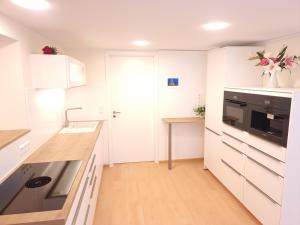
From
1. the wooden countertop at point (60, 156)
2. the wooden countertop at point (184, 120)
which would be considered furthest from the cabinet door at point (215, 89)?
the wooden countertop at point (60, 156)

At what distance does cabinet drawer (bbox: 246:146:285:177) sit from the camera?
6.53ft

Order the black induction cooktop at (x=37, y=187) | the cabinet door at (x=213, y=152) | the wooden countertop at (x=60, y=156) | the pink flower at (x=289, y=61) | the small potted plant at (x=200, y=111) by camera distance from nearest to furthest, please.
→ the wooden countertop at (x=60, y=156)
the black induction cooktop at (x=37, y=187)
the pink flower at (x=289, y=61)
the cabinet door at (x=213, y=152)
the small potted plant at (x=200, y=111)

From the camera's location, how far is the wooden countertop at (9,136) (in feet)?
5.16

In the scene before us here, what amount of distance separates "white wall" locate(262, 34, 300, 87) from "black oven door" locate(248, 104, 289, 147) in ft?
2.11

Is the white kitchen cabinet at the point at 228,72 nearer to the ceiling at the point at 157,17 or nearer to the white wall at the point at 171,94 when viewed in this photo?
the ceiling at the point at 157,17

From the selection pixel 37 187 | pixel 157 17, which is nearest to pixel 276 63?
pixel 157 17

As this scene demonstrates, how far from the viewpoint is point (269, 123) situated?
2205 mm

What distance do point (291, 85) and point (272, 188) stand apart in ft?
4.24

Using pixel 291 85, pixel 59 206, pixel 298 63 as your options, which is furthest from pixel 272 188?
pixel 59 206

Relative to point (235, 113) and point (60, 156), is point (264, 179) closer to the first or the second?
point (235, 113)

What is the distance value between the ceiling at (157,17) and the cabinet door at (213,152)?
62.0 inches

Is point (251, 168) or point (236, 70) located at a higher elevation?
point (236, 70)

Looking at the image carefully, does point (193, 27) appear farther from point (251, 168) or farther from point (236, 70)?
point (251, 168)

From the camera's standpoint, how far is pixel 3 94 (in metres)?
1.87
